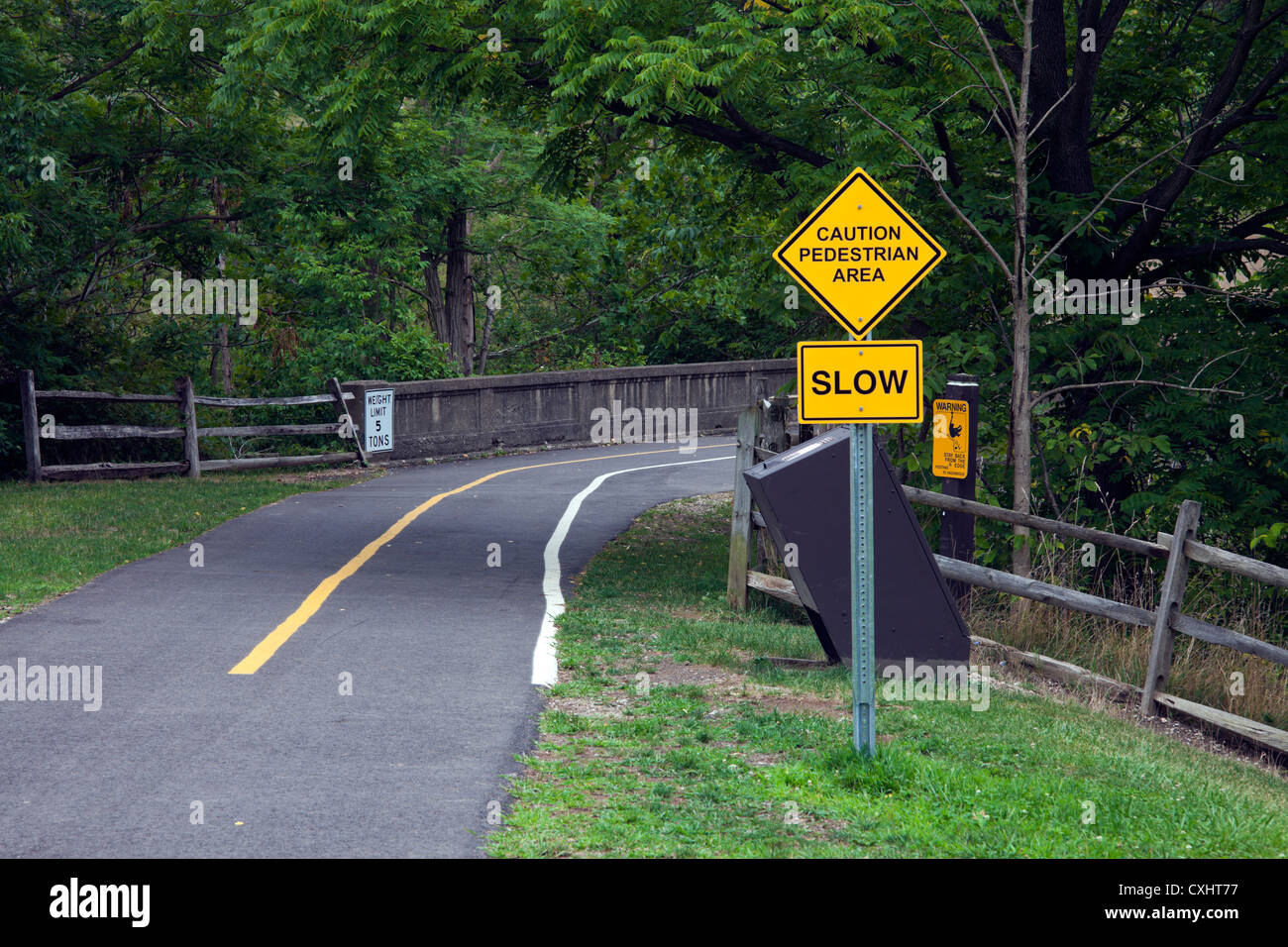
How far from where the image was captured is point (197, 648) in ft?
28.6

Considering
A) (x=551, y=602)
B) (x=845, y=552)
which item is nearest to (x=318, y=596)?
(x=551, y=602)

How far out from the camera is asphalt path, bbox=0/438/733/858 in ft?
17.4

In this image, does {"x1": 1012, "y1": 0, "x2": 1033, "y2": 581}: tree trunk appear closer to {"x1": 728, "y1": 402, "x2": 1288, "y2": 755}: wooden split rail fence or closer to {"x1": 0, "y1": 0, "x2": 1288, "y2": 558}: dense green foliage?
{"x1": 0, "y1": 0, "x2": 1288, "y2": 558}: dense green foliage

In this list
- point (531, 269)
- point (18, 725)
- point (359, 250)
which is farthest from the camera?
point (531, 269)

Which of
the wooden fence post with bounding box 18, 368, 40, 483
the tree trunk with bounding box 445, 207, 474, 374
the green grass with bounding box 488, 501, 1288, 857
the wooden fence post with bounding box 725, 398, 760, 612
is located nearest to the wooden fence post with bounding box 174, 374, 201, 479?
the wooden fence post with bounding box 18, 368, 40, 483

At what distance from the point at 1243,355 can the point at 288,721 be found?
936cm

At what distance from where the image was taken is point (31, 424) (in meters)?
19.6

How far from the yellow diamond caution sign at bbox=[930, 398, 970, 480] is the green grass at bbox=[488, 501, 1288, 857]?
2.12m

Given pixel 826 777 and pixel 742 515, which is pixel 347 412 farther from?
pixel 826 777

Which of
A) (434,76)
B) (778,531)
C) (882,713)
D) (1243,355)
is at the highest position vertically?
(434,76)

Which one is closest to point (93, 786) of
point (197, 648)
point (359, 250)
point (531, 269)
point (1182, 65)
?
point (197, 648)

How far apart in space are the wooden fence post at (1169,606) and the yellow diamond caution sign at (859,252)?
304cm

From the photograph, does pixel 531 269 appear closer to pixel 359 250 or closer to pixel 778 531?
pixel 359 250

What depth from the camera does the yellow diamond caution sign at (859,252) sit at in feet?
21.0
